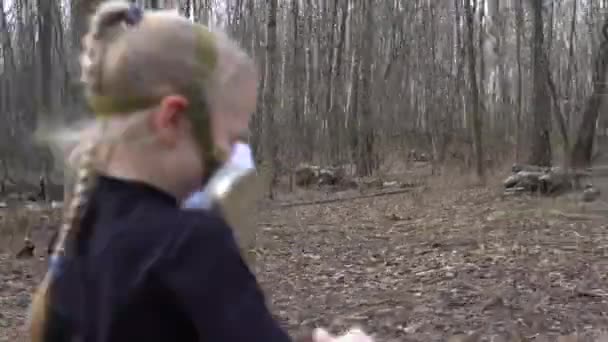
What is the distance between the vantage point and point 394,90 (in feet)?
86.6

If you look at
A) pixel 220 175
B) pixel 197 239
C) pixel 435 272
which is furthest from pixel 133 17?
pixel 435 272

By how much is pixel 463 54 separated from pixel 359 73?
2.90 metres

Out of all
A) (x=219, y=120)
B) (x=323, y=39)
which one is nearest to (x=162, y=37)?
(x=219, y=120)

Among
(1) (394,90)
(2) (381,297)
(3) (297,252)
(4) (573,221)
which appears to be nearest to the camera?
(2) (381,297)

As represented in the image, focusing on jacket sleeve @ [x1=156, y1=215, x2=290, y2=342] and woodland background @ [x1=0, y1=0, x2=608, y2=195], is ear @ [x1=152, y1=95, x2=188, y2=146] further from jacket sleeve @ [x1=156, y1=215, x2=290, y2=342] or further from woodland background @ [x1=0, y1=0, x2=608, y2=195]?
woodland background @ [x1=0, y1=0, x2=608, y2=195]

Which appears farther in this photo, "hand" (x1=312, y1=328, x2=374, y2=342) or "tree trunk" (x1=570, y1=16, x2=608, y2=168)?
"tree trunk" (x1=570, y1=16, x2=608, y2=168)

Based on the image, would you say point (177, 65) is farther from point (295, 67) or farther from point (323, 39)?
point (323, 39)

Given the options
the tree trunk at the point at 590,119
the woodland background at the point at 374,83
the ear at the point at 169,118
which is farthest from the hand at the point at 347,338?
the tree trunk at the point at 590,119

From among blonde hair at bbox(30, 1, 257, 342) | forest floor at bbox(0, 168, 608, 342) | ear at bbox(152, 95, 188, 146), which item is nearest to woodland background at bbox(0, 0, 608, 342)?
forest floor at bbox(0, 168, 608, 342)

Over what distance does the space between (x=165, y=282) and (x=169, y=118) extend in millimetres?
263

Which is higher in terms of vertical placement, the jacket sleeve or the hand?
the jacket sleeve

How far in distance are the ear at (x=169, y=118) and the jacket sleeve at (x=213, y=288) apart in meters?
0.18

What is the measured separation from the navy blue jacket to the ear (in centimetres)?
9

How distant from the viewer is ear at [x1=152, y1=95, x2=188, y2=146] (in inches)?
48.6
